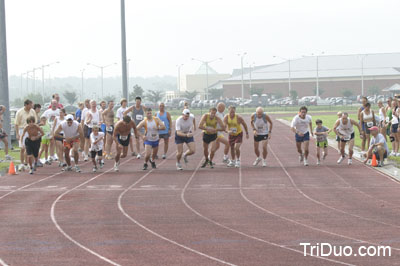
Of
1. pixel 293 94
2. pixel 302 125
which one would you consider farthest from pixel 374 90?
pixel 302 125

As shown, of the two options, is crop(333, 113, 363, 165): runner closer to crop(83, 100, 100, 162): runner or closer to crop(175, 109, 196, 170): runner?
crop(175, 109, 196, 170): runner

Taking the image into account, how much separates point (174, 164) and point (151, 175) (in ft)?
11.2

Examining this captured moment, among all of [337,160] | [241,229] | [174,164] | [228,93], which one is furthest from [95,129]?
[228,93]

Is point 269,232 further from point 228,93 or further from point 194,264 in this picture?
point 228,93

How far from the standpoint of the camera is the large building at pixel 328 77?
430ft

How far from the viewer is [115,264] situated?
972 cm

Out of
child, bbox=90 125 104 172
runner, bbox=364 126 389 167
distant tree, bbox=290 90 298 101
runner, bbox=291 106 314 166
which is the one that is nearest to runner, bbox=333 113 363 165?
runner, bbox=291 106 314 166

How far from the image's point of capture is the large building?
131125 millimetres

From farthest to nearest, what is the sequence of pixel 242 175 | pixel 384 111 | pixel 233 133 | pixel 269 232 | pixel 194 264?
1. pixel 384 111
2. pixel 233 133
3. pixel 242 175
4. pixel 269 232
5. pixel 194 264

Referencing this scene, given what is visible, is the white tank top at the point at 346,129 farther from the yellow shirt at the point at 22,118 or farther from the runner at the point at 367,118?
the yellow shirt at the point at 22,118

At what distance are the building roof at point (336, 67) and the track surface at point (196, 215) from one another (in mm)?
114482

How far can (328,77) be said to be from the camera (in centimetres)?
13500

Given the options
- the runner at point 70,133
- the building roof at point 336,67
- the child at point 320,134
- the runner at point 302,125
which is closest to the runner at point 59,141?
the runner at point 70,133

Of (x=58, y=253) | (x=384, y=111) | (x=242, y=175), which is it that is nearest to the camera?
(x=58, y=253)
